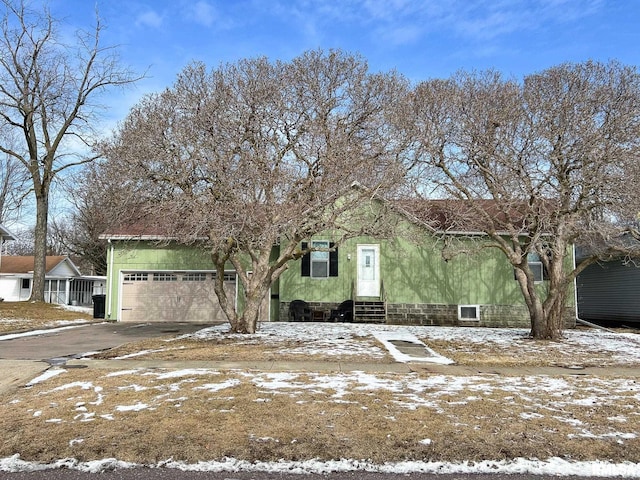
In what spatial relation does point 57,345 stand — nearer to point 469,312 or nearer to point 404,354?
point 404,354

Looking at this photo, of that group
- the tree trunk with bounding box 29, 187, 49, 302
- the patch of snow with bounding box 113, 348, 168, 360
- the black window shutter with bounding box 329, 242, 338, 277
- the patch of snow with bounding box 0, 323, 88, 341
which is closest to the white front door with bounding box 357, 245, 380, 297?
the black window shutter with bounding box 329, 242, 338, 277

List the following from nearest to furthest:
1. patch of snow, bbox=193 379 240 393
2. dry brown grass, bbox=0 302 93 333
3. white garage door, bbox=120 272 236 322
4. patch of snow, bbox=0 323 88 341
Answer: patch of snow, bbox=193 379 240 393 < patch of snow, bbox=0 323 88 341 < dry brown grass, bbox=0 302 93 333 < white garage door, bbox=120 272 236 322

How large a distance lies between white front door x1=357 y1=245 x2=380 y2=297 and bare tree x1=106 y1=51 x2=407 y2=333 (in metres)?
5.63

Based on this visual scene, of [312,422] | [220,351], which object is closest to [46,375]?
[220,351]

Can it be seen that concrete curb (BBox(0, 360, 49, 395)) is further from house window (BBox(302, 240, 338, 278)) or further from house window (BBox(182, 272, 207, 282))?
house window (BBox(302, 240, 338, 278))

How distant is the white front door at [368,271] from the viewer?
62.1ft

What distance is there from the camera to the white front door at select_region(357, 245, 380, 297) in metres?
18.9

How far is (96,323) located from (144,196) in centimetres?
838

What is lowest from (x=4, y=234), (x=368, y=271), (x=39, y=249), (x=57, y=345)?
(x=57, y=345)

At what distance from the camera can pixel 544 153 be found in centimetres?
1256

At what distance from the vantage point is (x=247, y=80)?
12.8 metres

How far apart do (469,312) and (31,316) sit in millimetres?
16774

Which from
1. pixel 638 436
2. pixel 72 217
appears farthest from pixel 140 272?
pixel 72 217

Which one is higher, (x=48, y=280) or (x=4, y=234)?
(x=4, y=234)
